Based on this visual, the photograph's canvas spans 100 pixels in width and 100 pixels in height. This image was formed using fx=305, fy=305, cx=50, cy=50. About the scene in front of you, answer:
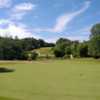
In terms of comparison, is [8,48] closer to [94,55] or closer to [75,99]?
[94,55]

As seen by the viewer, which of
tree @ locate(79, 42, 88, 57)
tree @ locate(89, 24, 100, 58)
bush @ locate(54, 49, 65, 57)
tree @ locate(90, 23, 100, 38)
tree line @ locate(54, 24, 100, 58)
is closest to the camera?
tree @ locate(89, 24, 100, 58)

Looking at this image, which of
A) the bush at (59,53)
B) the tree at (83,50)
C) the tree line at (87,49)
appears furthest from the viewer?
the bush at (59,53)

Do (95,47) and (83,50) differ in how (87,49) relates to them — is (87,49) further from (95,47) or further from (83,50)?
(95,47)

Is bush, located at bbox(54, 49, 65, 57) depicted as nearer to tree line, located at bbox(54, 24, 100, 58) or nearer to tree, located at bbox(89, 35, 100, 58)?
tree line, located at bbox(54, 24, 100, 58)

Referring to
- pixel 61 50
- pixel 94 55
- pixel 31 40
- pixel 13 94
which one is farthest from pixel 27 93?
pixel 31 40

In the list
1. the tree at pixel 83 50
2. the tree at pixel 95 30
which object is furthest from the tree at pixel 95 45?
the tree at pixel 83 50

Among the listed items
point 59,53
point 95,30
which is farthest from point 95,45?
point 59,53

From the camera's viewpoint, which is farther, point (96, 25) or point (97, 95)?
point (96, 25)

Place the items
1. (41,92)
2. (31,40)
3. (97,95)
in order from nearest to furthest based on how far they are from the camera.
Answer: (97,95), (41,92), (31,40)

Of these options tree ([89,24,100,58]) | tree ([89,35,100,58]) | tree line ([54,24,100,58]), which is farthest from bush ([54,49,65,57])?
tree ([89,35,100,58])

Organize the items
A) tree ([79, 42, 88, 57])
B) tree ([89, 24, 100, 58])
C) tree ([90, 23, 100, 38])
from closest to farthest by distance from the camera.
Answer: tree ([89, 24, 100, 58]), tree ([90, 23, 100, 38]), tree ([79, 42, 88, 57])

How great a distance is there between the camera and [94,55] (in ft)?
220

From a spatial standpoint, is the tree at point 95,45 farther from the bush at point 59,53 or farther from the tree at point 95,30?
the bush at point 59,53

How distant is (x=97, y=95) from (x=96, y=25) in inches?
2405
